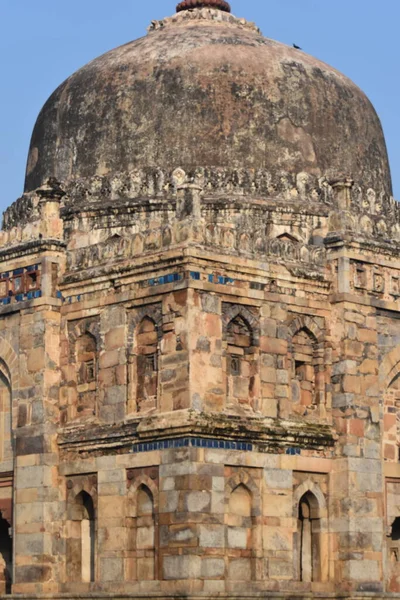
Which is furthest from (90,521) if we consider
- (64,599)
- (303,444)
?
(303,444)

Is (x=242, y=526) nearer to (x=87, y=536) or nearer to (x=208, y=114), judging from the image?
(x=87, y=536)

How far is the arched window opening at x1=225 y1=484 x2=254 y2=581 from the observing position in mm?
25922

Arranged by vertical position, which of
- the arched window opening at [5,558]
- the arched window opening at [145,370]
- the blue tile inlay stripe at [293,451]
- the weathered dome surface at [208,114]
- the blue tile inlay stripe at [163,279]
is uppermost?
the weathered dome surface at [208,114]

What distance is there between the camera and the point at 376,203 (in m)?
30.5

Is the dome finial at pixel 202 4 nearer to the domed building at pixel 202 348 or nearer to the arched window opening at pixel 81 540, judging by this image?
the domed building at pixel 202 348

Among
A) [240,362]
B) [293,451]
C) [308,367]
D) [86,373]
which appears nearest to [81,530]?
[86,373]

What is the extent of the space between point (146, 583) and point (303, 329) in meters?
5.10


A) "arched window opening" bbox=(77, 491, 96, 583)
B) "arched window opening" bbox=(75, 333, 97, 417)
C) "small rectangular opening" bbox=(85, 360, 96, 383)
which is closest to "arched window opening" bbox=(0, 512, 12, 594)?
"arched window opening" bbox=(77, 491, 96, 583)

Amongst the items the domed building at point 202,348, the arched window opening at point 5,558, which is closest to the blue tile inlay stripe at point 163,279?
the domed building at point 202,348

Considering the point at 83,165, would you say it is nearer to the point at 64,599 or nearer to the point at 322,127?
the point at 322,127

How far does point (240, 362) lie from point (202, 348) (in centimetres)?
109

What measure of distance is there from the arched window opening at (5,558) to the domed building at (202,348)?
0.03 meters

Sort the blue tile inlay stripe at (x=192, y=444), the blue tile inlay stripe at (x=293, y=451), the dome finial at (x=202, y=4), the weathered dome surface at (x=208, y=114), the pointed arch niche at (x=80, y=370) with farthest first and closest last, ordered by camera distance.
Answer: the dome finial at (x=202, y=4) < the weathered dome surface at (x=208, y=114) < the pointed arch niche at (x=80, y=370) < the blue tile inlay stripe at (x=293, y=451) < the blue tile inlay stripe at (x=192, y=444)

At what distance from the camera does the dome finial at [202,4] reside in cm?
3309
